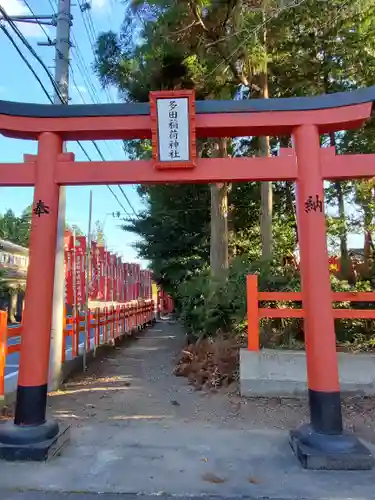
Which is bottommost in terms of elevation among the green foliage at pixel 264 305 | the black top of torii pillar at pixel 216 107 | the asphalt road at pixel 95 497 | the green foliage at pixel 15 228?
the asphalt road at pixel 95 497

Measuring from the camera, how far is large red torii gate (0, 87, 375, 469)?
14.3ft

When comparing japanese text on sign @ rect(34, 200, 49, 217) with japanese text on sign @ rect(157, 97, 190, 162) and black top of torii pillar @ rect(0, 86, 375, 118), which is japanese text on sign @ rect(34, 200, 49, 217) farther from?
japanese text on sign @ rect(157, 97, 190, 162)

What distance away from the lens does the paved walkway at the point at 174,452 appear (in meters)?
3.51

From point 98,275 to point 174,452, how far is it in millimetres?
9061

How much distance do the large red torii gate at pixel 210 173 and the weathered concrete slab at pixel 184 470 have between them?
36 cm

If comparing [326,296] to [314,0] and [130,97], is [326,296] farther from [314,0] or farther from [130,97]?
[130,97]

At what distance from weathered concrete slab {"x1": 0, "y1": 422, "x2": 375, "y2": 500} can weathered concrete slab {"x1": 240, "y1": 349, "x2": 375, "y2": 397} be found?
3.91 ft

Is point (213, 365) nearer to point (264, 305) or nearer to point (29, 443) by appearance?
point (264, 305)

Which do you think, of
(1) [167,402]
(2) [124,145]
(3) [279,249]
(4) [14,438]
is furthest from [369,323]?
(2) [124,145]

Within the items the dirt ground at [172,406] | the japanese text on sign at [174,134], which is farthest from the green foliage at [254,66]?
the japanese text on sign at [174,134]

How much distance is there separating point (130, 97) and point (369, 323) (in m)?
7.94

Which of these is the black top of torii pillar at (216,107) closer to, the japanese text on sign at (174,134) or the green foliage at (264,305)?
the japanese text on sign at (174,134)

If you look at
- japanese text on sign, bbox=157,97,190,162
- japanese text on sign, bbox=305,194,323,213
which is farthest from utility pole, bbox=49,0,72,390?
japanese text on sign, bbox=305,194,323,213

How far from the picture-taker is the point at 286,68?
10906 mm
